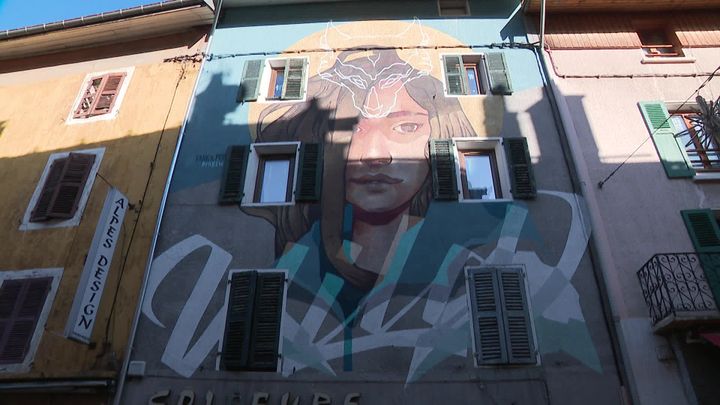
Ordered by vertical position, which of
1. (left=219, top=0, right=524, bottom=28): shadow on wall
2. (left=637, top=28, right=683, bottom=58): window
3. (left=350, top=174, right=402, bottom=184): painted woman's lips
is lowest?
(left=350, top=174, right=402, bottom=184): painted woman's lips

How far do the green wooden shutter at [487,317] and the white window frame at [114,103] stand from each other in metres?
7.72

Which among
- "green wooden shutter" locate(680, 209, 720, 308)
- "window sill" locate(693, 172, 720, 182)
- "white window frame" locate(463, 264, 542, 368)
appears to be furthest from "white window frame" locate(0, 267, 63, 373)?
"window sill" locate(693, 172, 720, 182)

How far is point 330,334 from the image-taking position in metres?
7.62

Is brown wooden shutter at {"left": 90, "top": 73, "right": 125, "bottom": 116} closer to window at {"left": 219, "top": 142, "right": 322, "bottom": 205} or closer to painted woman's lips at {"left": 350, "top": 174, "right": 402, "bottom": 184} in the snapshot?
window at {"left": 219, "top": 142, "right": 322, "bottom": 205}

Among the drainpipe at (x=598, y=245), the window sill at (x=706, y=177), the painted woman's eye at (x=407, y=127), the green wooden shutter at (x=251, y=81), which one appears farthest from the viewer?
the green wooden shutter at (x=251, y=81)

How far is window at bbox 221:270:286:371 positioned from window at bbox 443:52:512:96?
5.08m

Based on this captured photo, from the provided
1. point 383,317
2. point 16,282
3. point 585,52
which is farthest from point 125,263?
point 585,52

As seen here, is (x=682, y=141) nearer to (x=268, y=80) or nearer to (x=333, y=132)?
(x=333, y=132)

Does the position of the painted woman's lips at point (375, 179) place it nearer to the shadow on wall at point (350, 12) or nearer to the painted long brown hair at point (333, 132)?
the painted long brown hair at point (333, 132)

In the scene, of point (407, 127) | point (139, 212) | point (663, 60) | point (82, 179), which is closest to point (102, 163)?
point (82, 179)

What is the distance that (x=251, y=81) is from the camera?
10.6 m

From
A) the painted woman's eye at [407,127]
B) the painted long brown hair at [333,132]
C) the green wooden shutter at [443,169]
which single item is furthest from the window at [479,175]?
the painted woman's eye at [407,127]

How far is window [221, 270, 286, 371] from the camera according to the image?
748cm

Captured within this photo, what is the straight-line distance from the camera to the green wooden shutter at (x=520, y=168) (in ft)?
28.6
